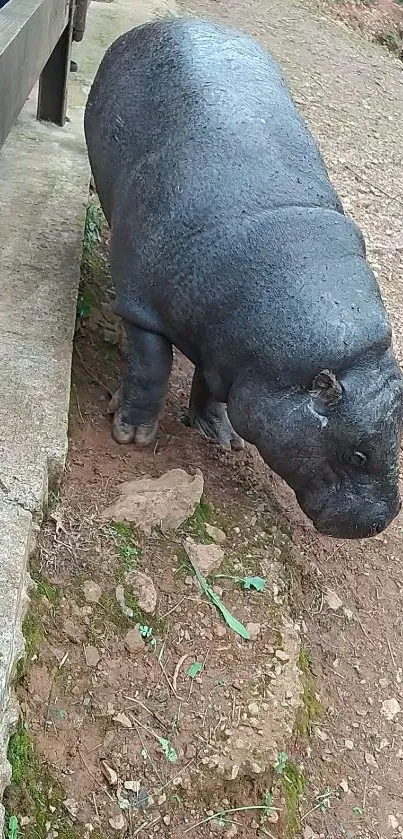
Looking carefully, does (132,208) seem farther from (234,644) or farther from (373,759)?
(373,759)

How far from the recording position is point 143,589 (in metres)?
2.86

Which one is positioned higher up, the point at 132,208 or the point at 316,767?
the point at 132,208

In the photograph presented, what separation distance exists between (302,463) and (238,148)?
1102 millimetres

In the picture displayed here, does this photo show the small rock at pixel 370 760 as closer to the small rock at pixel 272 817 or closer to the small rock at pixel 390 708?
the small rock at pixel 390 708

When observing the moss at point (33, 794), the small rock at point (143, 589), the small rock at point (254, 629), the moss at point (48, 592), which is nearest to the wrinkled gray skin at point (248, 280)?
the small rock at point (254, 629)

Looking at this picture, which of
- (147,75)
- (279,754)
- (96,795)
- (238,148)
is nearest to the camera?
(96,795)

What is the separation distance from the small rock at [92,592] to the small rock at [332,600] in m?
0.93

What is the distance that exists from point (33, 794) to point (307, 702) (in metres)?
0.99

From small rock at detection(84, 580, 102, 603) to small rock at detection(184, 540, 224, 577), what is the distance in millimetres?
377

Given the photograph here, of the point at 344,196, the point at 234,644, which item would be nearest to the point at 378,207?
the point at 344,196

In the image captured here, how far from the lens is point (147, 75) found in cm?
360

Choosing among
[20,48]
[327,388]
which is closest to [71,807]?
[327,388]

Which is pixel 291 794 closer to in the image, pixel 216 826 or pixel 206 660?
pixel 216 826

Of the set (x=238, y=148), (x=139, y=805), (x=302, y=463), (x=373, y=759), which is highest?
(x=238, y=148)
